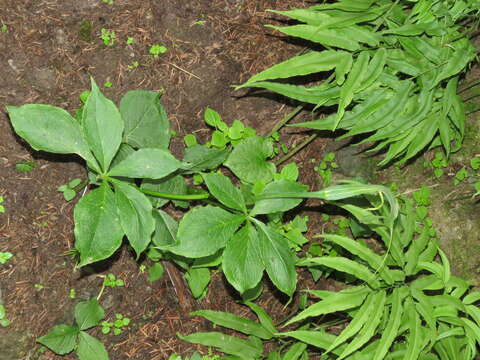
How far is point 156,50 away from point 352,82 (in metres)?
1.23

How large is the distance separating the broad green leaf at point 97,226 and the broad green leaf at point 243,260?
0.55m

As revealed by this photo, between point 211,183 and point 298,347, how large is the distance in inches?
50.0

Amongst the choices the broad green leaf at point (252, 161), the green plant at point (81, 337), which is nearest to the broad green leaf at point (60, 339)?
the green plant at point (81, 337)

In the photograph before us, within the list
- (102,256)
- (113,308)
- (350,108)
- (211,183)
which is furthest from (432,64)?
(113,308)

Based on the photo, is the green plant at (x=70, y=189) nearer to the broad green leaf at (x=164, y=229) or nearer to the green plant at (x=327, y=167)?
the broad green leaf at (x=164, y=229)

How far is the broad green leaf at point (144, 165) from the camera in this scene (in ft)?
7.87

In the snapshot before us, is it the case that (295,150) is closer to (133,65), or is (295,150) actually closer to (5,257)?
(133,65)

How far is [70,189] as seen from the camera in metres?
2.92

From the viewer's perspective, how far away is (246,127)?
131 inches

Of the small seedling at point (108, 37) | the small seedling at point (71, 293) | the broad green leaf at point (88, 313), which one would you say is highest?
the small seedling at point (108, 37)

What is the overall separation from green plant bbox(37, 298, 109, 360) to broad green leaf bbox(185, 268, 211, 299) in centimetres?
55

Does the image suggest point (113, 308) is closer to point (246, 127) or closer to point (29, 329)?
point (29, 329)

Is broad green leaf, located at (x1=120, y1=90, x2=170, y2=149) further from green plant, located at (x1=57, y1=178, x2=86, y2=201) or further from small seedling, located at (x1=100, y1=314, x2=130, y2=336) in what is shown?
small seedling, located at (x1=100, y1=314, x2=130, y2=336)

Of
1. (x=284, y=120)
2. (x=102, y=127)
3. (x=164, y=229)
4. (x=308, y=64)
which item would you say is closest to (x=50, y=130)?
(x=102, y=127)
